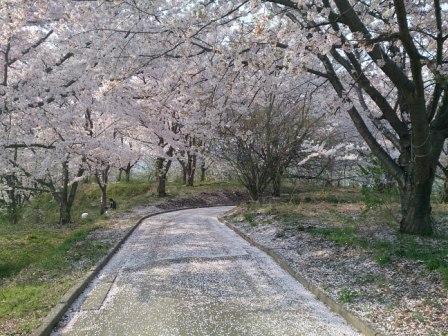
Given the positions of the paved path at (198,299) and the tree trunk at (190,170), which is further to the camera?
the tree trunk at (190,170)

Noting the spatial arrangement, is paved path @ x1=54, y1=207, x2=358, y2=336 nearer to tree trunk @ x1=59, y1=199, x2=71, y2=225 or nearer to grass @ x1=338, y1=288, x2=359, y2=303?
grass @ x1=338, y1=288, x2=359, y2=303

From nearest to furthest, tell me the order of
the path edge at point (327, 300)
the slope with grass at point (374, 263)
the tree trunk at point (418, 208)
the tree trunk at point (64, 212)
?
the path edge at point (327, 300)
the slope with grass at point (374, 263)
the tree trunk at point (418, 208)
the tree trunk at point (64, 212)

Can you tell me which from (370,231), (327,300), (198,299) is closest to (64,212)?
(370,231)

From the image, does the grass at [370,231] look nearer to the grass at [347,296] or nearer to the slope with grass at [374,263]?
the slope with grass at [374,263]

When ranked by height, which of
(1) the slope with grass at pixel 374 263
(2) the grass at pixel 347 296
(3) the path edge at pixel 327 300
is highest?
(1) the slope with grass at pixel 374 263

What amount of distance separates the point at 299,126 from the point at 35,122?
10666 millimetres

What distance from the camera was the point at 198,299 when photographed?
7242mm

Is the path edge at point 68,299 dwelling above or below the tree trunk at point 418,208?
below

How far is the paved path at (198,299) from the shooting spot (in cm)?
598

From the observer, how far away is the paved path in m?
5.98

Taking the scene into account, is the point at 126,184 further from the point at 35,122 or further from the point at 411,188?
the point at 411,188

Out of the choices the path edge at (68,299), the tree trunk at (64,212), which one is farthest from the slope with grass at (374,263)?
the tree trunk at (64,212)

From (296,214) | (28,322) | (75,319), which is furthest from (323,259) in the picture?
(296,214)

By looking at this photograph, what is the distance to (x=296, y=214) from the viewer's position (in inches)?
621
